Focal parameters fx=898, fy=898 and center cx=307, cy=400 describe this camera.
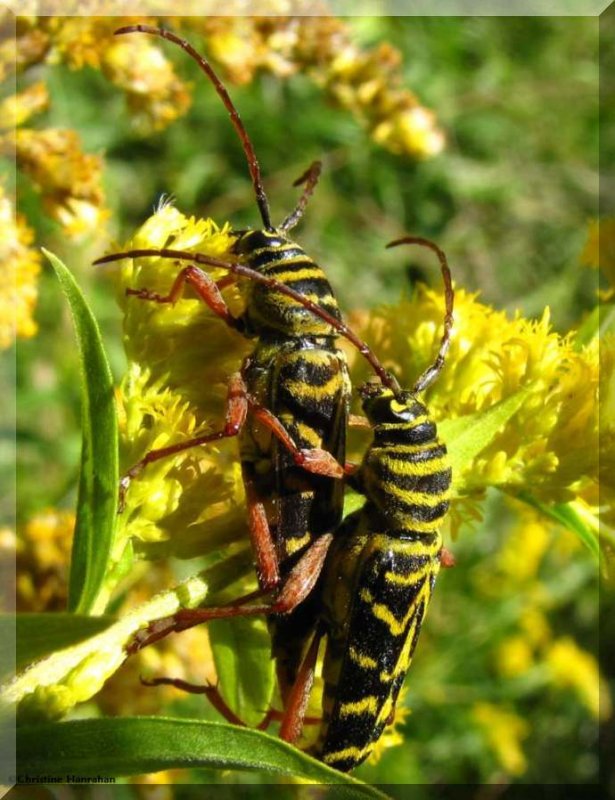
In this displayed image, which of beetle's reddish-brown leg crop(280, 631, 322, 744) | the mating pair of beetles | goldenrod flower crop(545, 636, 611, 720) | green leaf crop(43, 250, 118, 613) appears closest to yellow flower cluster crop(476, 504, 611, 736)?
goldenrod flower crop(545, 636, 611, 720)

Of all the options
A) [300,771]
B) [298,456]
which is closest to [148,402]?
[298,456]

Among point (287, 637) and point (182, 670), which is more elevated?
point (287, 637)

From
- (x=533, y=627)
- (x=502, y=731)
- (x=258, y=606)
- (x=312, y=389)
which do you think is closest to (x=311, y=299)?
(x=312, y=389)

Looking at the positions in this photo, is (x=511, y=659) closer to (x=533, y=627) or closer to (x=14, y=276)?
(x=533, y=627)

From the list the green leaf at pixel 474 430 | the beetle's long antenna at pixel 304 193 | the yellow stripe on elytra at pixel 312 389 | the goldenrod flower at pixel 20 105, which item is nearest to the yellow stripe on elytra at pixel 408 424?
the green leaf at pixel 474 430

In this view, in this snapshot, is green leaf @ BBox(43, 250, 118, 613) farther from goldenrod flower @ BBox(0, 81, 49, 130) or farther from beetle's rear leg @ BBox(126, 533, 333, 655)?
goldenrod flower @ BBox(0, 81, 49, 130)

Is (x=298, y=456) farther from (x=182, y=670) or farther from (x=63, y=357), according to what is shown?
(x=63, y=357)
